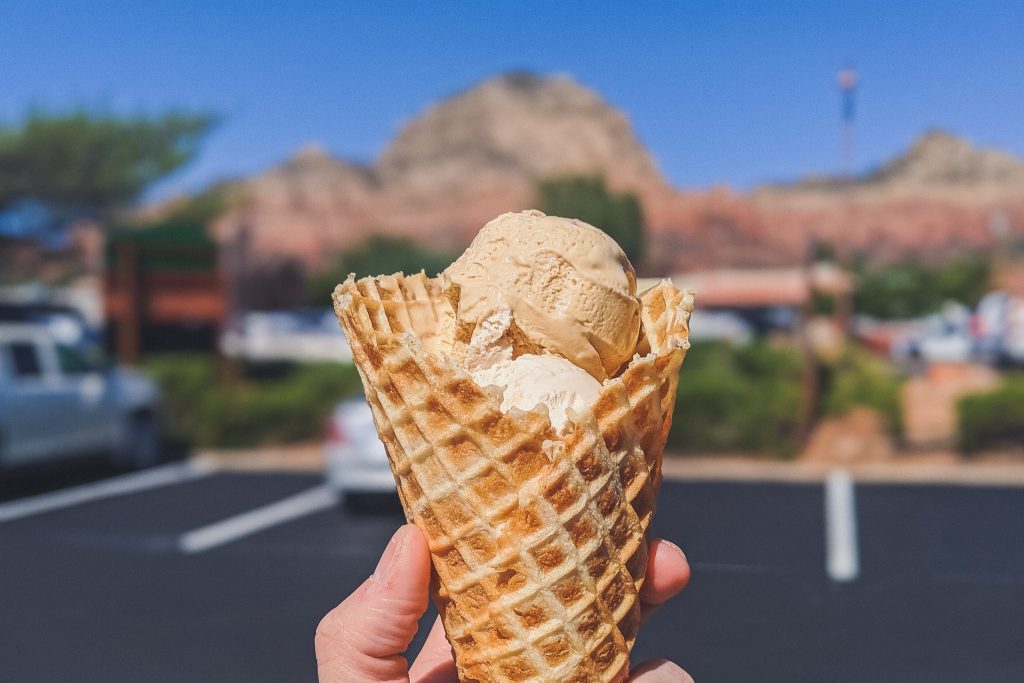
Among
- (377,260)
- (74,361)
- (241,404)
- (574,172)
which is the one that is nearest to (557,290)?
(74,361)

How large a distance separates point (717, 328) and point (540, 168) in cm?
4801

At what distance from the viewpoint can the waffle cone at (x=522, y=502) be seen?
1868 millimetres

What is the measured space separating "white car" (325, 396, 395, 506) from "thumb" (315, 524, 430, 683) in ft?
21.4

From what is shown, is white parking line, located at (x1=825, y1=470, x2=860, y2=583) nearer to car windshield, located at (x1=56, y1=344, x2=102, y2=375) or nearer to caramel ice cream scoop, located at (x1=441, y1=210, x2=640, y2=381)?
caramel ice cream scoop, located at (x1=441, y1=210, x2=640, y2=381)

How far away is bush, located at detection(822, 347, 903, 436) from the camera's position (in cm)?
1235

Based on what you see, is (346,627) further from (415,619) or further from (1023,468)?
(1023,468)

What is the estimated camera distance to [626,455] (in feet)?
6.44

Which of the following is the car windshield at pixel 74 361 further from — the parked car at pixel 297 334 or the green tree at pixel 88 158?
the green tree at pixel 88 158

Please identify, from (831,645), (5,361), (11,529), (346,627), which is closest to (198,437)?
(5,361)

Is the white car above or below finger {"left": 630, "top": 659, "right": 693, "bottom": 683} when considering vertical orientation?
below

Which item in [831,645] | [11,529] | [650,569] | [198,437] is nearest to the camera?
[650,569]

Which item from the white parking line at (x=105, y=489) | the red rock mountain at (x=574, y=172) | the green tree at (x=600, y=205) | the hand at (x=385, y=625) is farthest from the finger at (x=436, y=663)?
the green tree at (x=600, y=205)

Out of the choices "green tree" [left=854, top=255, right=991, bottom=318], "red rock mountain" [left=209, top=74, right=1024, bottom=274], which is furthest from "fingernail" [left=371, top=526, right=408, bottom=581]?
"green tree" [left=854, top=255, right=991, bottom=318]

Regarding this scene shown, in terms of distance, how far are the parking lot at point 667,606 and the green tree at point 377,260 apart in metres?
33.4
